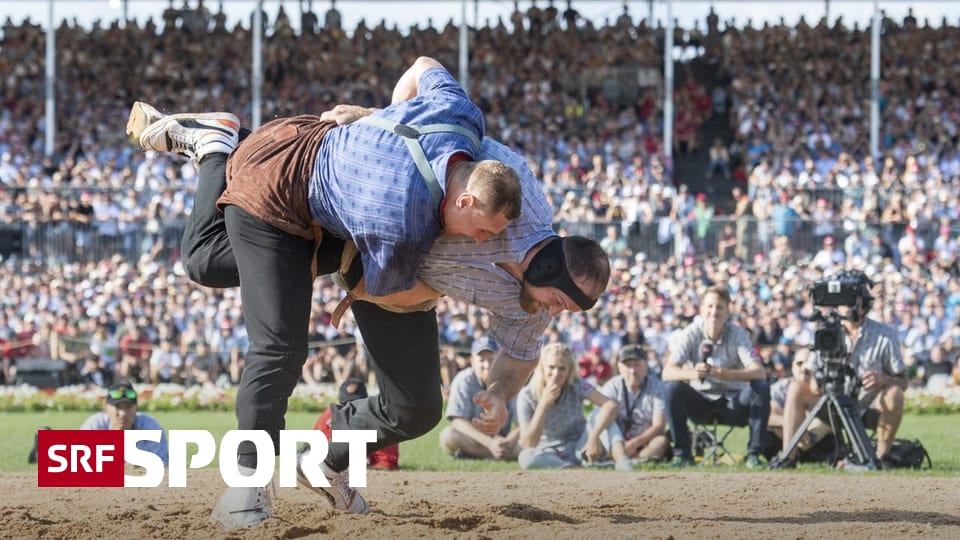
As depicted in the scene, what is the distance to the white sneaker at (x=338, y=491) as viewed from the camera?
6.81m

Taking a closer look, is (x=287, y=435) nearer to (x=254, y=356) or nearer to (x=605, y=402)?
(x=254, y=356)

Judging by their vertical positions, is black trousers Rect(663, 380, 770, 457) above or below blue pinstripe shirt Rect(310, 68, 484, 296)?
below

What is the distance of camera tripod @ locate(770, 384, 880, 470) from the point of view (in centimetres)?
1041

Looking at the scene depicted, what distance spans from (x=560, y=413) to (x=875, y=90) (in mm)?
18963

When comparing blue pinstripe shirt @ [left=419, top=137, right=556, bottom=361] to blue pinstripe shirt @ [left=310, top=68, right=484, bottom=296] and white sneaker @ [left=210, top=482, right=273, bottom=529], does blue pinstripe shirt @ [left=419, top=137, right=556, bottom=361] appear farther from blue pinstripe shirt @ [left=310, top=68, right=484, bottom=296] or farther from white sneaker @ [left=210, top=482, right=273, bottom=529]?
white sneaker @ [left=210, top=482, right=273, bottom=529]

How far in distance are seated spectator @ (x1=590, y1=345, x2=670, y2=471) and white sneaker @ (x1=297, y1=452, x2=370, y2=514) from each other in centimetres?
459

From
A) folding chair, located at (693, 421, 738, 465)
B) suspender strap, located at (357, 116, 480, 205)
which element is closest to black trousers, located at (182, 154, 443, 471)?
suspender strap, located at (357, 116, 480, 205)

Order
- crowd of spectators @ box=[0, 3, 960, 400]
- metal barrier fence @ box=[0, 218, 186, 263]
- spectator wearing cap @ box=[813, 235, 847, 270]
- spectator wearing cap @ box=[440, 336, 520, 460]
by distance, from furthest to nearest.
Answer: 1. metal barrier fence @ box=[0, 218, 186, 263]
2. spectator wearing cap @ box=[813, 235, 847, 270]
3. crowd of spectators @ box=[0, 3, 960, 400]
4. spectator wearing cap @ box=[440, 336, 520, 460]

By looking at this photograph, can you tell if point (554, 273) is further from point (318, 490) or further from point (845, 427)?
point (845, 427)

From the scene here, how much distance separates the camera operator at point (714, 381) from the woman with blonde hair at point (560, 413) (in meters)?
0.59

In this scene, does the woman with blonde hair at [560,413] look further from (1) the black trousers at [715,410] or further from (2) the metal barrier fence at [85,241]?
(2) the metal barrier fence at [85,241]

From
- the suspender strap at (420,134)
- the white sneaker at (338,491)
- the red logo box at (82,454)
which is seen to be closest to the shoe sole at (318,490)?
the white sneaker at (338,491)

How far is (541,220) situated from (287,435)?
5.45 ft

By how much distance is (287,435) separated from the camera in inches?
255
